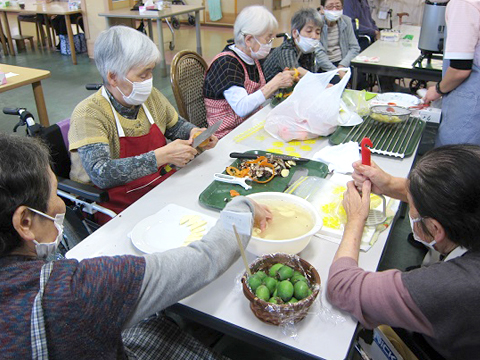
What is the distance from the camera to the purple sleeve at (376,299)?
0.88 m

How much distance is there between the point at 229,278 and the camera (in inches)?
42.9

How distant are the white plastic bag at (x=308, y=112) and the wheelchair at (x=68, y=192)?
2.95ft

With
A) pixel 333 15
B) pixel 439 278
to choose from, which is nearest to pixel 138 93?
pixel 439 278

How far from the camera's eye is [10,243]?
817 mm

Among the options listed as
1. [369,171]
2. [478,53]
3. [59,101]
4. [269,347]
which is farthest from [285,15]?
[269,347]

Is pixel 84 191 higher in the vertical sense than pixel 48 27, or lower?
lower

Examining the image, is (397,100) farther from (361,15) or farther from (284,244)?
(361,15)

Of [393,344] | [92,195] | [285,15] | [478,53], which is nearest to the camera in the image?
[393,344]

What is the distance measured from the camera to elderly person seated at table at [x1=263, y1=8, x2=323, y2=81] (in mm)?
2871

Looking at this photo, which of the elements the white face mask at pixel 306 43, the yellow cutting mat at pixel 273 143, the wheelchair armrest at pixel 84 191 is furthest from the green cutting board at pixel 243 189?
the white face mask at pixel 306 43

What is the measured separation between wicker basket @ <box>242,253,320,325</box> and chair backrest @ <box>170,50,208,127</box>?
1550 millimetres

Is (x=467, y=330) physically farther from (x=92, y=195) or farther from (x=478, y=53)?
(x=478, y=53)

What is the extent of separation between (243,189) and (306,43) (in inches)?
72.7

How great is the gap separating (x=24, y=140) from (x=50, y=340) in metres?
0.45
